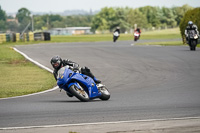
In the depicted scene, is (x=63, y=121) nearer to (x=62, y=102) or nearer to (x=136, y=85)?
(x=62, y=102)

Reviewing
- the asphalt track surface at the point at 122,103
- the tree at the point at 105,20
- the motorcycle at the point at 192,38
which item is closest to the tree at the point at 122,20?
the tree at the point at 105,20

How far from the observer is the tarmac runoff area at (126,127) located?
7363 mm

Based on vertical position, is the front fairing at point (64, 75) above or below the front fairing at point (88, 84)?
above

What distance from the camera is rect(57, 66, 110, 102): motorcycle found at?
36.1 ft

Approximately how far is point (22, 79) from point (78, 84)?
7731mm

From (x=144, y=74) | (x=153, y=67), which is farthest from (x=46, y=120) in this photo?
(x=153, y=67)

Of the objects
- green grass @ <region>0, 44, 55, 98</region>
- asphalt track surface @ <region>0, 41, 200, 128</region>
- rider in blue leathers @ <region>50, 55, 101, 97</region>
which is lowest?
green grass @ <region>0, 44, 55, 98</region>

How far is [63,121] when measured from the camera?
27.8 ft

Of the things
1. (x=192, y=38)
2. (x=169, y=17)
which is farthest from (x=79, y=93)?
→ (x=169, y=17)

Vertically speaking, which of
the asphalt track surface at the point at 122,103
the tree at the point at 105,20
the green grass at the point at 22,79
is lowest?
the tree at the point at 105,20

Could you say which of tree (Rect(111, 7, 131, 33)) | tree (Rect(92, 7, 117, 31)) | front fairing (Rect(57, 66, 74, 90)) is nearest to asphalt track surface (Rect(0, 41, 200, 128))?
front fairing (Rect(57, 66, 74, 90))

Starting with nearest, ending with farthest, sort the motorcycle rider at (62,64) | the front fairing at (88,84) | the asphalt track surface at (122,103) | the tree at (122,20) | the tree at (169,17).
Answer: the asphalt track surface at (122,103) < the front fairing at (88,84) < the motorcycle rider at (62,64) < the tree at (122,20) < the tree at (169,17)

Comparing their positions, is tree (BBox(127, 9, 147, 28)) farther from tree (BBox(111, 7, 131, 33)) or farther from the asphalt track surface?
the asphalt track surface

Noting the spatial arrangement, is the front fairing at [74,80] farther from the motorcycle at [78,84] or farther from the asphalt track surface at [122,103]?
the asphalt track surface at [122,103]
